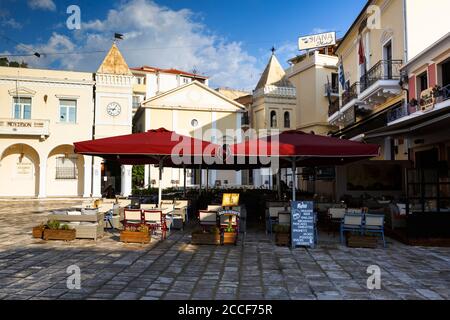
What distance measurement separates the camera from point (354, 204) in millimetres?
13211

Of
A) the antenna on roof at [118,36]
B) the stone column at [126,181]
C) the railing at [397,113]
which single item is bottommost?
the stone column at [126,181]

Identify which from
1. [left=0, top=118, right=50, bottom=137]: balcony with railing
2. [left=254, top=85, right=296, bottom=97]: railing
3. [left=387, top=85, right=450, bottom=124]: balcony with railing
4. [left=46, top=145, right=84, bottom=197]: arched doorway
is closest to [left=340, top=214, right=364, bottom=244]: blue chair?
[left=387, top=85, right=450, bottom=124]: balcony with railing

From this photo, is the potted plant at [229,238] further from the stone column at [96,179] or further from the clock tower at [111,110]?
the stone column at [96,179]

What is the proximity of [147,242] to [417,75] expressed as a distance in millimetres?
12747

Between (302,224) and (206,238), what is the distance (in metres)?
2.21

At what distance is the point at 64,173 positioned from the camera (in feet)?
91.2

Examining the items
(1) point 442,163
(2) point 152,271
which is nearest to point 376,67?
(1) point 442,163

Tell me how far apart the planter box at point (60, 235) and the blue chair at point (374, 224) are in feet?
22.8

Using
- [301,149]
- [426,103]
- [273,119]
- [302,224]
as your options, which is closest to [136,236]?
[302,224]

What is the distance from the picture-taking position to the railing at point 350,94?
20.9 meters

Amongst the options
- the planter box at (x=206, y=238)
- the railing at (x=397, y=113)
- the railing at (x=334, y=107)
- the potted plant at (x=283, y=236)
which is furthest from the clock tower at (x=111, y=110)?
the potted plant at (x=283, y=236)

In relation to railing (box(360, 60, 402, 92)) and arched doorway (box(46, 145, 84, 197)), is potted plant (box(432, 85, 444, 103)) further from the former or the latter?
arched doorway (box(46, 145, 84, 197))
